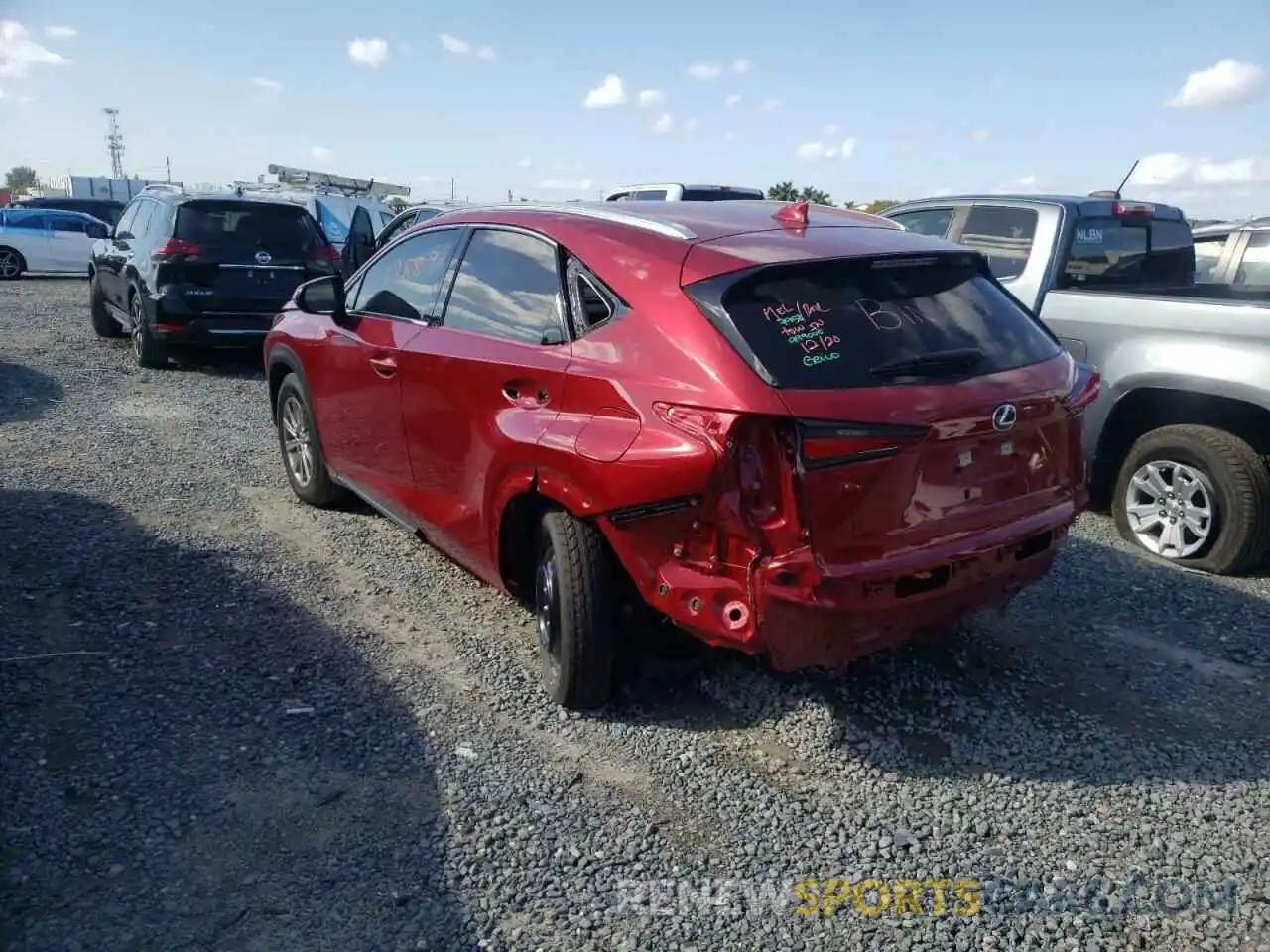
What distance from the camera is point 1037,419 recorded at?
11.4ft

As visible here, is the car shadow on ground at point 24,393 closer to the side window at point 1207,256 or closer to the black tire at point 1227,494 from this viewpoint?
the black tire at point 1227,494

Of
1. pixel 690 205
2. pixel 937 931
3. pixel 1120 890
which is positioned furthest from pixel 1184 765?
pixel 690 205

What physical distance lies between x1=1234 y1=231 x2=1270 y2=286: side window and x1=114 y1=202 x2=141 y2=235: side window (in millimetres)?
10729

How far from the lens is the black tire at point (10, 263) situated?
2136 centimetres

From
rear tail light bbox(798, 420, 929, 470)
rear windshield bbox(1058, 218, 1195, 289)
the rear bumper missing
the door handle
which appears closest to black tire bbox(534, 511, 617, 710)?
the rear bumper missing

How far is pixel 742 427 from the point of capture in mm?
2963

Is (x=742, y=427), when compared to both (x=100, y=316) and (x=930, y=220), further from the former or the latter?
(x=100, y=316)

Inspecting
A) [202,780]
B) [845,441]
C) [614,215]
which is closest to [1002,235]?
[614,215]

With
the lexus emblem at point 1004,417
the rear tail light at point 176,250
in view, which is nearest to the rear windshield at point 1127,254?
the lexus emblem at point 1004,417

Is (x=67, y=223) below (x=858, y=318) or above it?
above

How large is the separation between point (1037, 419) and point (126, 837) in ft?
10.3

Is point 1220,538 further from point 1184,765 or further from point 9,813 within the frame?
point 9,813

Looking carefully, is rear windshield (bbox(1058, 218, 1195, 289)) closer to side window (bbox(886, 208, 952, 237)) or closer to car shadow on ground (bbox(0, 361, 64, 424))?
side window (bbox(886, 208, 952, 237))

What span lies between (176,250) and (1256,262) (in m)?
9.24
